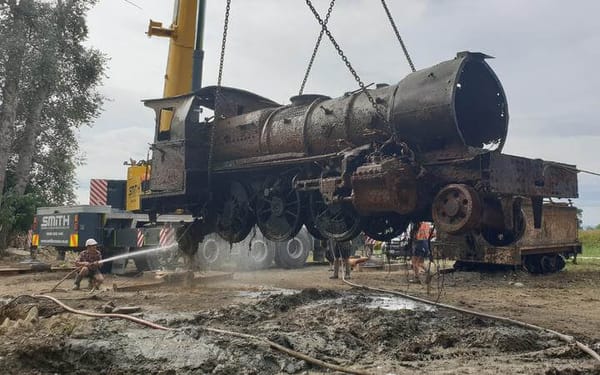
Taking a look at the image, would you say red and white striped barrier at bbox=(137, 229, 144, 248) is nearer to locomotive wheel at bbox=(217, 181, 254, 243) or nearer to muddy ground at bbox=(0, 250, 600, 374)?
locomotive wheel at bbox=(217, 181, 254, 243)

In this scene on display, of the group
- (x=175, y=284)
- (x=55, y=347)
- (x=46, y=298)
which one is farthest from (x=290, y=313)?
(x=175, y=284)

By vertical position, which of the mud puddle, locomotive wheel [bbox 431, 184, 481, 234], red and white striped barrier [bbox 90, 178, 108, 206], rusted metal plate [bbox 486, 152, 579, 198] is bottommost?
the mud puddle

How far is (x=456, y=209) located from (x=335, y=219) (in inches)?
→ 84.5

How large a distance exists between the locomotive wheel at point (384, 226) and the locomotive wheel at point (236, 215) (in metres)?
2.30

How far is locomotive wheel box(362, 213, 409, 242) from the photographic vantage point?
727 centimetres

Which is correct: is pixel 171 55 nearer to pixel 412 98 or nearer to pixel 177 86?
pixel 177 86

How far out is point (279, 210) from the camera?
8.20 metres

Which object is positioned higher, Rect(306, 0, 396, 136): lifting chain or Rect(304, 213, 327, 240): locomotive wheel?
Rect(306, 0, 396, 136): lifting chain

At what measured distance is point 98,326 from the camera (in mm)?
5266

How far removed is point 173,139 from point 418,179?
458 cm

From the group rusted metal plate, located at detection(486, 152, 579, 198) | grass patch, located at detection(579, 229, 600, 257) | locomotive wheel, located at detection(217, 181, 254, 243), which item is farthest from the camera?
grass patch, located at detection(579, 229, 600, 257)

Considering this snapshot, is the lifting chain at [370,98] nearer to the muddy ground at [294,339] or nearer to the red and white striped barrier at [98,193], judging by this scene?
the muddy ground at [294,339]

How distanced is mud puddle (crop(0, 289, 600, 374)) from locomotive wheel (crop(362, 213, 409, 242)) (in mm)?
1683

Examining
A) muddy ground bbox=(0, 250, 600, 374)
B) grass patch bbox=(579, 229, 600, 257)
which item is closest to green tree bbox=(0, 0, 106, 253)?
muddy ground bbox=(0, 250, 600, 374)
